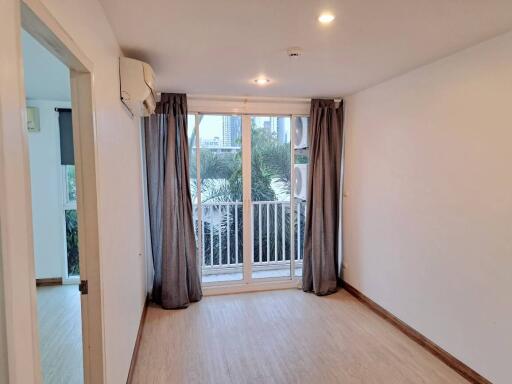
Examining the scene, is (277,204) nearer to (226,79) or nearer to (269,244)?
(269,244)

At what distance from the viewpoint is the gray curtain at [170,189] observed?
12.0ft

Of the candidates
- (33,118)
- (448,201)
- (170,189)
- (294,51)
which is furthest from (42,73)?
(448,201)

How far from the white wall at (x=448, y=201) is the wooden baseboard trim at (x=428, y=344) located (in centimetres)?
5

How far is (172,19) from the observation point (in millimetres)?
1909

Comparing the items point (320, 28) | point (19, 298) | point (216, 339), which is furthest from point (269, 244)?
point (19, 298)

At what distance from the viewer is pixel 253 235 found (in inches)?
174

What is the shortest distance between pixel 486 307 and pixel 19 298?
8.66 feet

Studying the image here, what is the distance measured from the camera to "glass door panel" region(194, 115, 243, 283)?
13.3ft

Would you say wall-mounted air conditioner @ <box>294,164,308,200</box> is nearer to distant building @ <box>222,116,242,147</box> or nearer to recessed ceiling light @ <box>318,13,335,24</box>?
distant building @ <box>222,116,242,147</box>

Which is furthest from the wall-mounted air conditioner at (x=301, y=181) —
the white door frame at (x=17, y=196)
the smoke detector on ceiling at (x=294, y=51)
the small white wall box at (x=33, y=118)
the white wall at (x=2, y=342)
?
the white wall at (x=2, y=342)

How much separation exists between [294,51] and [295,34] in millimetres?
277

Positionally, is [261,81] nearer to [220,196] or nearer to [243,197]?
[243,197]

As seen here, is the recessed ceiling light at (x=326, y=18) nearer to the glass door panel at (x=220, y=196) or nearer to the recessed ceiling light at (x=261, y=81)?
the recessed ceiling light at (x=261, y=81)

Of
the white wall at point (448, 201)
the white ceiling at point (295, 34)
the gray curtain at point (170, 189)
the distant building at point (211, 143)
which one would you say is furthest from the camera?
the distant building at point (211, 143)
